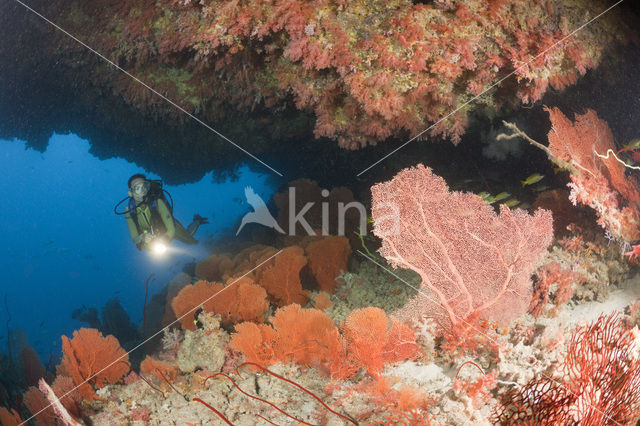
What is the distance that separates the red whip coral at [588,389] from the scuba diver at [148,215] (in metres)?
4.14

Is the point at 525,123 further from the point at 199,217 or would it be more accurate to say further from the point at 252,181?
the point at 199,217

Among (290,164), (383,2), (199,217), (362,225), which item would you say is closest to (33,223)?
(199,217)

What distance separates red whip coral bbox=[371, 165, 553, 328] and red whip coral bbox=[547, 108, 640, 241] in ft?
3.27

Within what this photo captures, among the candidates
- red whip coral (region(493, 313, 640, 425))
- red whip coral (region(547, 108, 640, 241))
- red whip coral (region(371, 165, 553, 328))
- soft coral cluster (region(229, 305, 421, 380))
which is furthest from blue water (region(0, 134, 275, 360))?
red whip coral (region(547, 108, 640, 241))

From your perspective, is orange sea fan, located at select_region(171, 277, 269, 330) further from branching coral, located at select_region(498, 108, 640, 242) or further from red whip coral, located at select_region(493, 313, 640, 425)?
branching coral, located at select_region(498, 108, 640, 242)

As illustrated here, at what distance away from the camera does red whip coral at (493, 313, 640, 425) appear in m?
1.71

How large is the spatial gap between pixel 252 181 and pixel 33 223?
4.54 meters

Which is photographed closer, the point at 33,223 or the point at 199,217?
the point at 199,217

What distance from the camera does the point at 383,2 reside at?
101 inches

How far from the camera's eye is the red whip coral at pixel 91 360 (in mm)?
2588

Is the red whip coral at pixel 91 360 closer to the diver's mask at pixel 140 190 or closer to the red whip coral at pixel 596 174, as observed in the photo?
the diver's mask at pixel 140 190

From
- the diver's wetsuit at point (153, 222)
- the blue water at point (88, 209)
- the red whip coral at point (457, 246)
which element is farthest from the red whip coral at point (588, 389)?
the diver's wetsuit at point (153, 222)

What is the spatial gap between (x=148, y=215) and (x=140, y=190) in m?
0.37

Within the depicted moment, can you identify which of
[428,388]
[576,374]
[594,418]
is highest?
[428,388]
